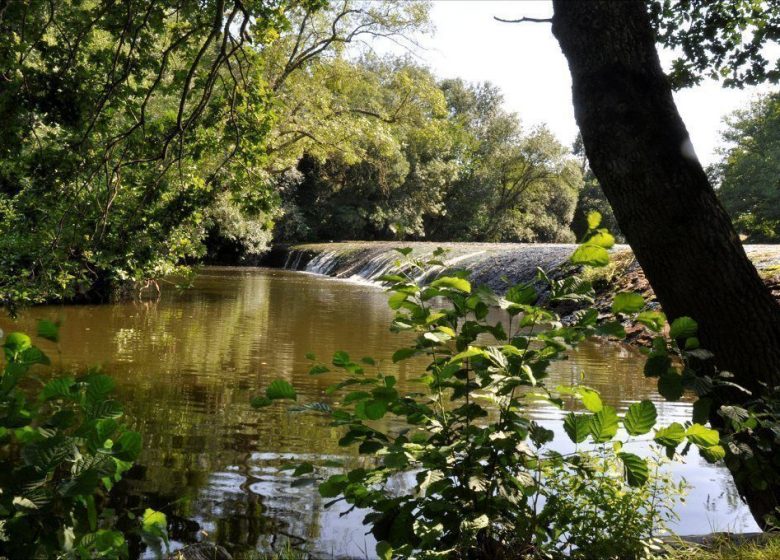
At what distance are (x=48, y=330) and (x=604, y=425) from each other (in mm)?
1508

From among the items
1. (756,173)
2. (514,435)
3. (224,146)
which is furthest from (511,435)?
(756,173)

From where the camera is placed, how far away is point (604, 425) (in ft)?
6.75

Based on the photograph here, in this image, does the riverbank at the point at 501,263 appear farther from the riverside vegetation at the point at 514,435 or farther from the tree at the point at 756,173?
the tree at the point at 756,173

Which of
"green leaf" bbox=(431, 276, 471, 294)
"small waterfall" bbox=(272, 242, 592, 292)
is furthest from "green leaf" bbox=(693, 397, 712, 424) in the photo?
"small waterfall" bbox=(272, 242, 592, 292)

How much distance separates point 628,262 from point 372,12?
11.1 m

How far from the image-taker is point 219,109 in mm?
5695

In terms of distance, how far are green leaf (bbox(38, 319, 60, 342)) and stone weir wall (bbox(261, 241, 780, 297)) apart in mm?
3766

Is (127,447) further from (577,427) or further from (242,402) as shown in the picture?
(242,402)

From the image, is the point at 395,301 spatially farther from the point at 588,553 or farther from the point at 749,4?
the point at 749,4

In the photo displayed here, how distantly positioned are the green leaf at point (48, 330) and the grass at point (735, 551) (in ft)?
6.57

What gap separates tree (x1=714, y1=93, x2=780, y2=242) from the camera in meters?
32.0

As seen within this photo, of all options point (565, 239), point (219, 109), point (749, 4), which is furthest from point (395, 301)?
point (565, 239)

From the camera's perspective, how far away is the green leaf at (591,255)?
212cm

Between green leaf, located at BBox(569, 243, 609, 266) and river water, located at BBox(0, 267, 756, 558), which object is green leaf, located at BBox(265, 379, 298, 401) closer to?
river water, located at BBox(0, 267, 756, 558)
